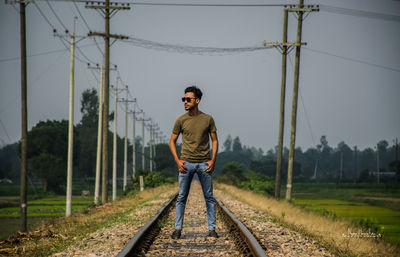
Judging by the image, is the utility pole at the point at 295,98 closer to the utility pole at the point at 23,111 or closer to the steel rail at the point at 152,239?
the utility pole at the point at 23,111

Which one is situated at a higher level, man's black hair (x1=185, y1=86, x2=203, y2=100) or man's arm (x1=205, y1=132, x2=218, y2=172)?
man's black hair (x1=185, y1=86, x2=203, y2=100)

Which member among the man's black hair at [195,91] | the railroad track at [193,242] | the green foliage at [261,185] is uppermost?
the man's black hair at [195,91]

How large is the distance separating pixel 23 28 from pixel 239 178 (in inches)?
1683

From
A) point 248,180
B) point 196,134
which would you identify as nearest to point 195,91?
point 196,134

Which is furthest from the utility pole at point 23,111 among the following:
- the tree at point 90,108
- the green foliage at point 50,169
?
the tree at point 90,108

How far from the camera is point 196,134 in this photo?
6.75 metres

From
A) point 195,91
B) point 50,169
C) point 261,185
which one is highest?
point 195,91

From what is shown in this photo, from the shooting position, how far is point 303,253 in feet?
20.2

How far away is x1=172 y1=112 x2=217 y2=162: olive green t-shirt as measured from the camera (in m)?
6.77

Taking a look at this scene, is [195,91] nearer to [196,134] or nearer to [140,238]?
[196,134]

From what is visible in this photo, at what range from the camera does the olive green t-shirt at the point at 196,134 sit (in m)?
6.77

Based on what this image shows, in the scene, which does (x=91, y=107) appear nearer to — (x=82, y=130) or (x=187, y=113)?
(x=82, y=130)

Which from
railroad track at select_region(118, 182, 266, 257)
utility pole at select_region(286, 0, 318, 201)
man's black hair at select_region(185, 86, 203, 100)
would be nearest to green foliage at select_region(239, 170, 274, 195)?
utility pole at select_region(286, 0, 318, 201)

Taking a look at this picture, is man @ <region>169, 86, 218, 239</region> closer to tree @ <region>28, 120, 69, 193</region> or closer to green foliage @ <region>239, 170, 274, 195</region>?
green foliage @ <region>239, 170, 274, 195</region>
